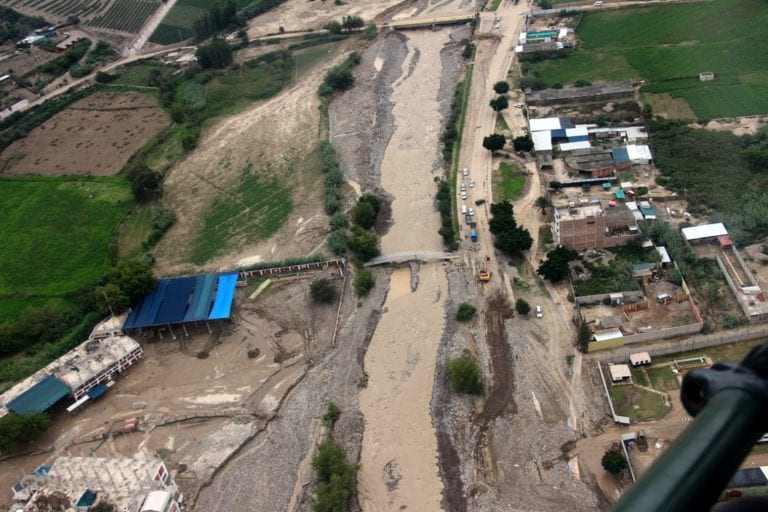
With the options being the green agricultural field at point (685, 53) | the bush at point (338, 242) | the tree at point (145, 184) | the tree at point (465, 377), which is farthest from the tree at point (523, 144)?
the tree at point (145, 184)

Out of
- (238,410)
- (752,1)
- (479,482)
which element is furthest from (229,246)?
(752,1)

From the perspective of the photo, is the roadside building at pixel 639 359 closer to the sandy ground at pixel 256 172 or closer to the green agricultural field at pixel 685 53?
the sandy ground at pixel 256 172

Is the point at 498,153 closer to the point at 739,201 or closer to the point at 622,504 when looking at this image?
the point at 739,201

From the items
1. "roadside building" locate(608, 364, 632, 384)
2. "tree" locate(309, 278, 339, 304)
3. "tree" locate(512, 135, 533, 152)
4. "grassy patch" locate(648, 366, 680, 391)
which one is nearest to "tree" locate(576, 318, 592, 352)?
"roadside building" locate(608, 364, 632, 384)

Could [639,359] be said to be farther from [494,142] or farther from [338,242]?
[494,142]

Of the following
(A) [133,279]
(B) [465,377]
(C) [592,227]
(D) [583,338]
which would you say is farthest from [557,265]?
(A) [133,279]
